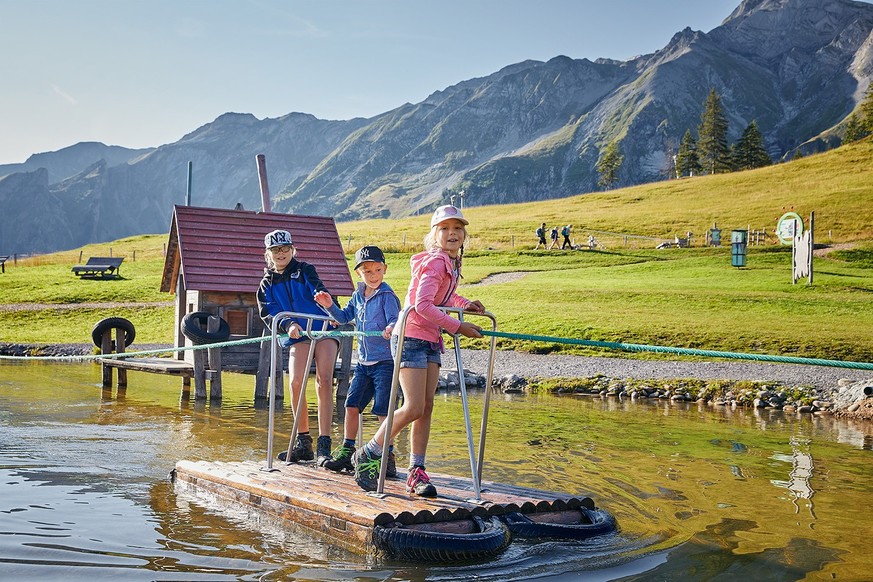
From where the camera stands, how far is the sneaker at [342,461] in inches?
350

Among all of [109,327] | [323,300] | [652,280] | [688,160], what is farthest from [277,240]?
[688,160]

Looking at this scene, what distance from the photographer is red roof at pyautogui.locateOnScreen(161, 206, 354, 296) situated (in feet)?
59.5

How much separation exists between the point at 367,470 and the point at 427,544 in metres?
1.43

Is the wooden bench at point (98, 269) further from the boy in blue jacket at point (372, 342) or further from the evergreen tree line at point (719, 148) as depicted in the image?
the evergreen tree line at point (719, 148)

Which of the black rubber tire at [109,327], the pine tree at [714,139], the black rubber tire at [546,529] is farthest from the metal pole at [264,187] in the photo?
the pine tree at [714,139]

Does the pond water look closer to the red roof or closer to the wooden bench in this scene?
the red roof

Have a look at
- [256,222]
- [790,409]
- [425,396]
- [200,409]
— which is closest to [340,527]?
[425,396]

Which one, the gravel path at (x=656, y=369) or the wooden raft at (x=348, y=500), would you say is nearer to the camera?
the wooden raft at (x=348, y=500)

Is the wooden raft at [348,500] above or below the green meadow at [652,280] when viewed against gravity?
below

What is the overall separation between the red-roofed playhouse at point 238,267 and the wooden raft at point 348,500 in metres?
8.09

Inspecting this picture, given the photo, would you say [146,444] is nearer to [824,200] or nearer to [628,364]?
[628,364]

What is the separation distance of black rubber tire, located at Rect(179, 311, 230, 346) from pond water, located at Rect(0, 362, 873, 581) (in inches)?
53.6

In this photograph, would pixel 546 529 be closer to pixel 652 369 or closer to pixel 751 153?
pixel 652 369

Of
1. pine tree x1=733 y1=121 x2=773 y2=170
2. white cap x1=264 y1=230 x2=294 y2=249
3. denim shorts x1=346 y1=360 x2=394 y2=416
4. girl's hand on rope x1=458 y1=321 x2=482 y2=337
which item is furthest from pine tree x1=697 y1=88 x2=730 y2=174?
girl's hand on rope x1=458 y1=321 x2=482 y2=337
